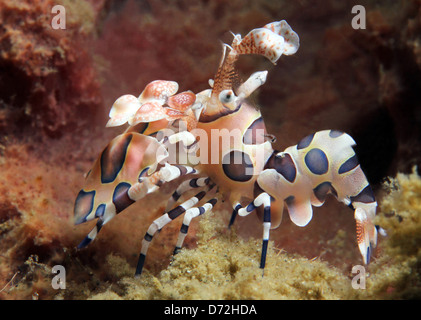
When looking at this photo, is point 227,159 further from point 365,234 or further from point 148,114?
point 365,234

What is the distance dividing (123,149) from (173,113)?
1.58ft

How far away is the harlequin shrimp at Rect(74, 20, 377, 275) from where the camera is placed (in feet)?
8.45

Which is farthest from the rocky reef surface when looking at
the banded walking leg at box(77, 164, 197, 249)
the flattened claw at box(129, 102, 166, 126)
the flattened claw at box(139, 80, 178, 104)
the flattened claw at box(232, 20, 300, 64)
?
the flattened claw at box(232, 20, 300, 64)

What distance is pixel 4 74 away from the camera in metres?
3.35

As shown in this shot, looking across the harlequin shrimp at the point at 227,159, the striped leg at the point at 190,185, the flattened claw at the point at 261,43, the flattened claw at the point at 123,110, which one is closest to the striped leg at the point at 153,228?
the harlequin shrimp at the point at 227,159

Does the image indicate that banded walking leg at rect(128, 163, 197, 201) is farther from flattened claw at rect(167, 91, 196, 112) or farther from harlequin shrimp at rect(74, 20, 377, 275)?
flattened claw at rect(167, 91, 196, 112)

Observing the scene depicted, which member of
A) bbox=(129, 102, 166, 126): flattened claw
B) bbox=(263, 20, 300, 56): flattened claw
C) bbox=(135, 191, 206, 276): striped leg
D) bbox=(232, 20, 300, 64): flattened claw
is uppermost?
bbox=(263, 20, 300, 56): flattened claw

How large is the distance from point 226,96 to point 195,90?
191cm

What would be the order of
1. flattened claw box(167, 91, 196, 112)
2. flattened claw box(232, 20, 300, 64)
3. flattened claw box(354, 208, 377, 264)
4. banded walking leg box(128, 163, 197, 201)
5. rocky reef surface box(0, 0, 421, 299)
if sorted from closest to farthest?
1. rocky reef surface box(0, 0, 421, 299)
2. banded walking leg box(128, 163, 197, 201)
3. flattened claw box(232, 20, 300, 64)
4. flattened claw box(354, 208, 377, 264)
5. flattened claw box(167, 91, 196, 112)

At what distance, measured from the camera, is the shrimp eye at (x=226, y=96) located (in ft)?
8.40
